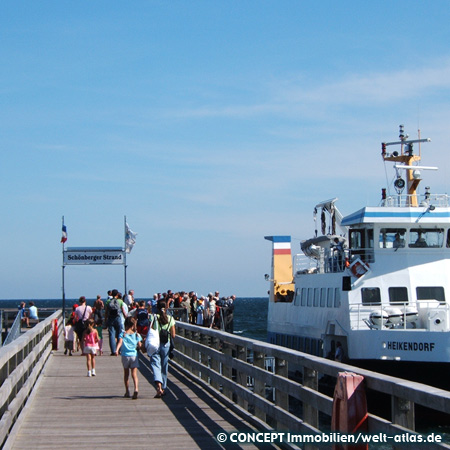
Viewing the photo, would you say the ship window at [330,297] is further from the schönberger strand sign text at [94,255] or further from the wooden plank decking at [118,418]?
the schönberger strand sign text at [94,255]

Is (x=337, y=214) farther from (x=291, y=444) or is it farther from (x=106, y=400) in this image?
(x=291, y=444)

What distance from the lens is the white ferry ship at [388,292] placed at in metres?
20.3

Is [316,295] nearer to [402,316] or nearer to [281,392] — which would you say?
[402,316]

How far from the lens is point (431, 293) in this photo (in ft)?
78.4

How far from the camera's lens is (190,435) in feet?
34.8

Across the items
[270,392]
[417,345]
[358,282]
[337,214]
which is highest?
[337,214]

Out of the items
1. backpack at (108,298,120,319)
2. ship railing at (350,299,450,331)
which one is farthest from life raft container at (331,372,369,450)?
backpack at (108,298,120,319)

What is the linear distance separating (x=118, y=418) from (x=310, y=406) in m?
4.61

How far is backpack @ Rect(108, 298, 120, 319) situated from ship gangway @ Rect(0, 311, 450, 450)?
5.71 meters

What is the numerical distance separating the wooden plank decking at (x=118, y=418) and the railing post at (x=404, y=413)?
365 centimetres

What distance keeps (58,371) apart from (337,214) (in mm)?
18218

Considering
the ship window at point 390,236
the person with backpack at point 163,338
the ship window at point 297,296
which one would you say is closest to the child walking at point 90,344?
the person with backpack at point 163,338

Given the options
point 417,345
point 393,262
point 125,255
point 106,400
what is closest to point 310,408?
point 106,400

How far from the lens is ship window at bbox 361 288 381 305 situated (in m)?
23.7
